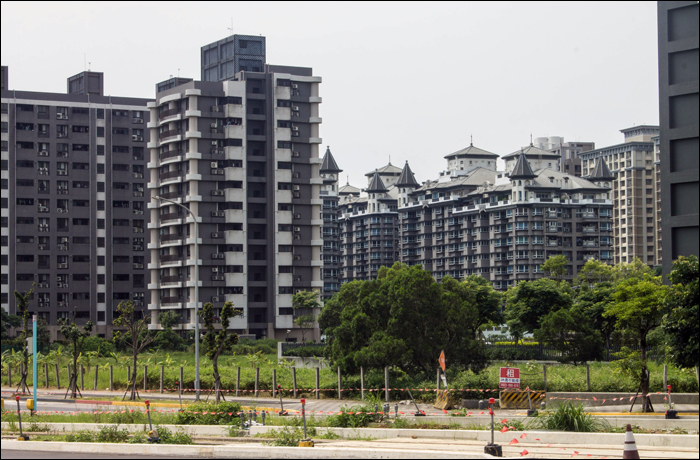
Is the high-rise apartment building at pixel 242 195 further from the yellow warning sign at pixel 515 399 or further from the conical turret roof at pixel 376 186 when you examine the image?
the conical turret roof at pixel 376 186

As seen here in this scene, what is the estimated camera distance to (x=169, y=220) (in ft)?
313

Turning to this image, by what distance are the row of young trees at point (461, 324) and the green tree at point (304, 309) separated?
2893 cm

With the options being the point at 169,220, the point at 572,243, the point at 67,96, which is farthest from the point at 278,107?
the point at 572,243

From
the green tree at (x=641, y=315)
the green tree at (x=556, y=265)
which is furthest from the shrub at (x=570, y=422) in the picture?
the green tree at (x=556, y=265)

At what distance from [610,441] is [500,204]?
120193 millimetres

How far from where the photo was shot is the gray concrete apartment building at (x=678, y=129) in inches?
1538

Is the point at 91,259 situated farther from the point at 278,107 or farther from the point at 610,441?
the point at 610,441

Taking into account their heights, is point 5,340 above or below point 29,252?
below

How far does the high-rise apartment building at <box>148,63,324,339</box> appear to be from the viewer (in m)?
93.8

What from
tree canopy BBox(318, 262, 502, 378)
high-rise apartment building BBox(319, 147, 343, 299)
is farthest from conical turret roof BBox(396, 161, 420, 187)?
→ tree canopy BBox(318, 262, 502, 378)

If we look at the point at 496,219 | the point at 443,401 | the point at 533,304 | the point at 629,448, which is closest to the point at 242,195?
the point at 533,304

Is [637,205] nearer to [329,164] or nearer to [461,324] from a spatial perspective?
[329,164]

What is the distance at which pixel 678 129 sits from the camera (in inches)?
1578

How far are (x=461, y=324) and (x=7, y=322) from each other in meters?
70.8
